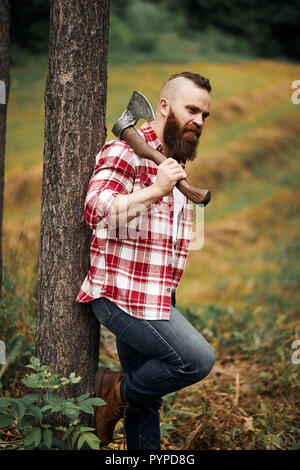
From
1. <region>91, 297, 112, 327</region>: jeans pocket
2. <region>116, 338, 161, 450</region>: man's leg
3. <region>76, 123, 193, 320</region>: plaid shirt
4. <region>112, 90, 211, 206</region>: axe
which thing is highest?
<region>112, 90, 211, 206</region>: axe

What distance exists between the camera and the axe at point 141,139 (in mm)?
2184

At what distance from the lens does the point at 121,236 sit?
7.47 ft

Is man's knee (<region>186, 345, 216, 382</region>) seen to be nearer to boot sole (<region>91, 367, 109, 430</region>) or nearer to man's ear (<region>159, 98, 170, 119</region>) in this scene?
boot sole (<region>91, 367, 109, 430</region>)

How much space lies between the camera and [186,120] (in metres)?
2.40

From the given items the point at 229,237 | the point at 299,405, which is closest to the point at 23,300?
the point at 299,405

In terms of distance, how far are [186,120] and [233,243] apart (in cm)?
553

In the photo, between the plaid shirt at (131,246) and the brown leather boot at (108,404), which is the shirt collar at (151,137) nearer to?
the plaid shirt at (131,246)

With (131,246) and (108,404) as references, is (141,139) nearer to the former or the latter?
(131,246)

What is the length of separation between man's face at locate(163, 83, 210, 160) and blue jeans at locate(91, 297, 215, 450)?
2.71 ft

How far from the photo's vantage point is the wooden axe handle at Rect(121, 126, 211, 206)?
2.18 m

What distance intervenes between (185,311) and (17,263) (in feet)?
5.13

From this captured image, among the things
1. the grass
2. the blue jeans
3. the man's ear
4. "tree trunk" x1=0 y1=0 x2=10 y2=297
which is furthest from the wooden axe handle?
the grass

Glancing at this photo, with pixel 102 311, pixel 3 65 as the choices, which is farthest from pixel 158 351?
pixel 3 65

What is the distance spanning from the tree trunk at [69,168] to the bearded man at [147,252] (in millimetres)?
113
